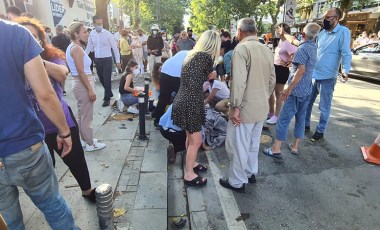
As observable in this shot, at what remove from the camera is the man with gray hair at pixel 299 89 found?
3799mm

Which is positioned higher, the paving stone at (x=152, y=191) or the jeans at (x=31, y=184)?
the jeans at (x=31, y=184)

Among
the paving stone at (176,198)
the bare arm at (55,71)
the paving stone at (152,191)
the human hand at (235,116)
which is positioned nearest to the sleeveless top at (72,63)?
the bare arm at (55,71)

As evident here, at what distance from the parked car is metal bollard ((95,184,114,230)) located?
10858mm

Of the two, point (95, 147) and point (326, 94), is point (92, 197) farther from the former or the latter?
point (326, 94)

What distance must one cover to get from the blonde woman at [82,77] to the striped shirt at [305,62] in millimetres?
3050

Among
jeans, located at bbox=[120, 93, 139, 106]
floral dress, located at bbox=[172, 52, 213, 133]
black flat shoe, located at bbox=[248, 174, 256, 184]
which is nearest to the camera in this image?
Result: floral dress, located at bbox=[172, 52, 213, 133]

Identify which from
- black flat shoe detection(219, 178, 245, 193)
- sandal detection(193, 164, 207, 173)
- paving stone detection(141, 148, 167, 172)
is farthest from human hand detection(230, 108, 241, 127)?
paving stone detection(141, 148, 167, 172)

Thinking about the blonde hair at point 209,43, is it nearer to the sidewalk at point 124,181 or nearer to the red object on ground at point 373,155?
the sidewalk at point 124,181

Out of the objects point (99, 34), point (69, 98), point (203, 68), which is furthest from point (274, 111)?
point (69, 98)

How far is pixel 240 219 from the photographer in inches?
115

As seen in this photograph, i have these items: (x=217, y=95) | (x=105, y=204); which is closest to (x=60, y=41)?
(x=217, y=95)

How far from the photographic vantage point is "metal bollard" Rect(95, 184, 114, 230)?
2279mm

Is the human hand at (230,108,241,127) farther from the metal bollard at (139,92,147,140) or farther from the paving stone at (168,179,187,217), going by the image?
the metal bollard at (139,92,147,140)

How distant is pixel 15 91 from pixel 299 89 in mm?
3589
